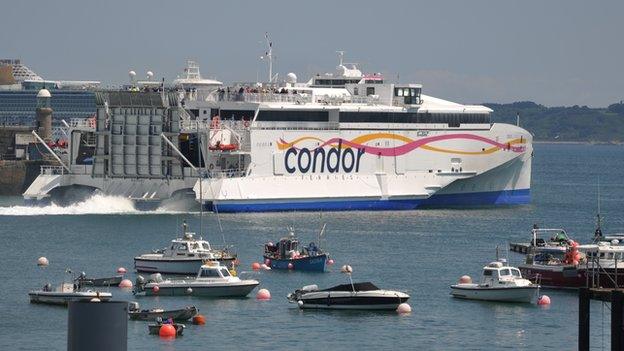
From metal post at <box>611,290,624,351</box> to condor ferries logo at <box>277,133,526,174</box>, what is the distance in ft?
165

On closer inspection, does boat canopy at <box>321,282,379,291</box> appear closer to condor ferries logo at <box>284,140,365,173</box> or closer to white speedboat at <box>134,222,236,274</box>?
white speedboat at <box>134,222,236,274</box>

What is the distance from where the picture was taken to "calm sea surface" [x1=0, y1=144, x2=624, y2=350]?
35.4 meters

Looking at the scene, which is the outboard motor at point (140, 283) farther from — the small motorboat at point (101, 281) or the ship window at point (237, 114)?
the ship window at point (237, 114)

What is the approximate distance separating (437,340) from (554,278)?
33.8 feet

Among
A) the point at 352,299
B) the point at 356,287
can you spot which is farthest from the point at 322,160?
the point at 352,299

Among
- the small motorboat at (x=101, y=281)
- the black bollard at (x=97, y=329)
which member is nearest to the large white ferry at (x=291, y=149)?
the small motorboat at (x=101, y=281)

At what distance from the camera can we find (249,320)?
1500 inches

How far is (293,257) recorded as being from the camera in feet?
165

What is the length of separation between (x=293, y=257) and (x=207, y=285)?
842 centimetres

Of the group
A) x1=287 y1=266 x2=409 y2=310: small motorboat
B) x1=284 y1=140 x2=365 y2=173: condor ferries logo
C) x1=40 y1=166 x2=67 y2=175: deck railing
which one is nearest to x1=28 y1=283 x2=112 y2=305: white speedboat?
x1=287 y1=266 x2=409 y2=310: small motorboat

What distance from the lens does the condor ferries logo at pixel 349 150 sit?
7575 centimetres

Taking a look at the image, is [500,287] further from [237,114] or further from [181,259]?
[237,114]

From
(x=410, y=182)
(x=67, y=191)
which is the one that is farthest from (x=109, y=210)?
(x=410, y=182)

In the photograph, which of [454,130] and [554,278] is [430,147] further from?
[554,278]
